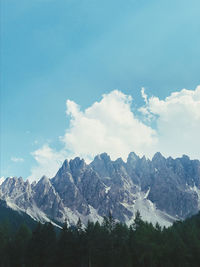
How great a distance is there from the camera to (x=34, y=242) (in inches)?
2463

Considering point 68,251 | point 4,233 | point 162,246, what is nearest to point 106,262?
point 68,251

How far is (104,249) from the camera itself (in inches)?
2402

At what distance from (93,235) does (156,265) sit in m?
16.4

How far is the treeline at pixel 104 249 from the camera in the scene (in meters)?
57.3

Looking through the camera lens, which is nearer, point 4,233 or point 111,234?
point 111,234

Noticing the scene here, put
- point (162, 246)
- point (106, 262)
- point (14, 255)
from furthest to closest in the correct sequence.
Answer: point (14, 255) < point (106, 262) < point (162, 246)

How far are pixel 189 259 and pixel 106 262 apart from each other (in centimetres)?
1948

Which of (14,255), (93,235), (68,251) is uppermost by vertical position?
(93,235)

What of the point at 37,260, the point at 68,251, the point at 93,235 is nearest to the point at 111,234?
the point at 93,235

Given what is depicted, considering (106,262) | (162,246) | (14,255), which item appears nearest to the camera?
(162,246)

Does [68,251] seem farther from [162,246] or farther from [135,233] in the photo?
[162,246]

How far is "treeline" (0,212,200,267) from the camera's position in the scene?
188 feet

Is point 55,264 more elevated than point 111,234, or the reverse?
point 111,234

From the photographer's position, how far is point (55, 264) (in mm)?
60250
